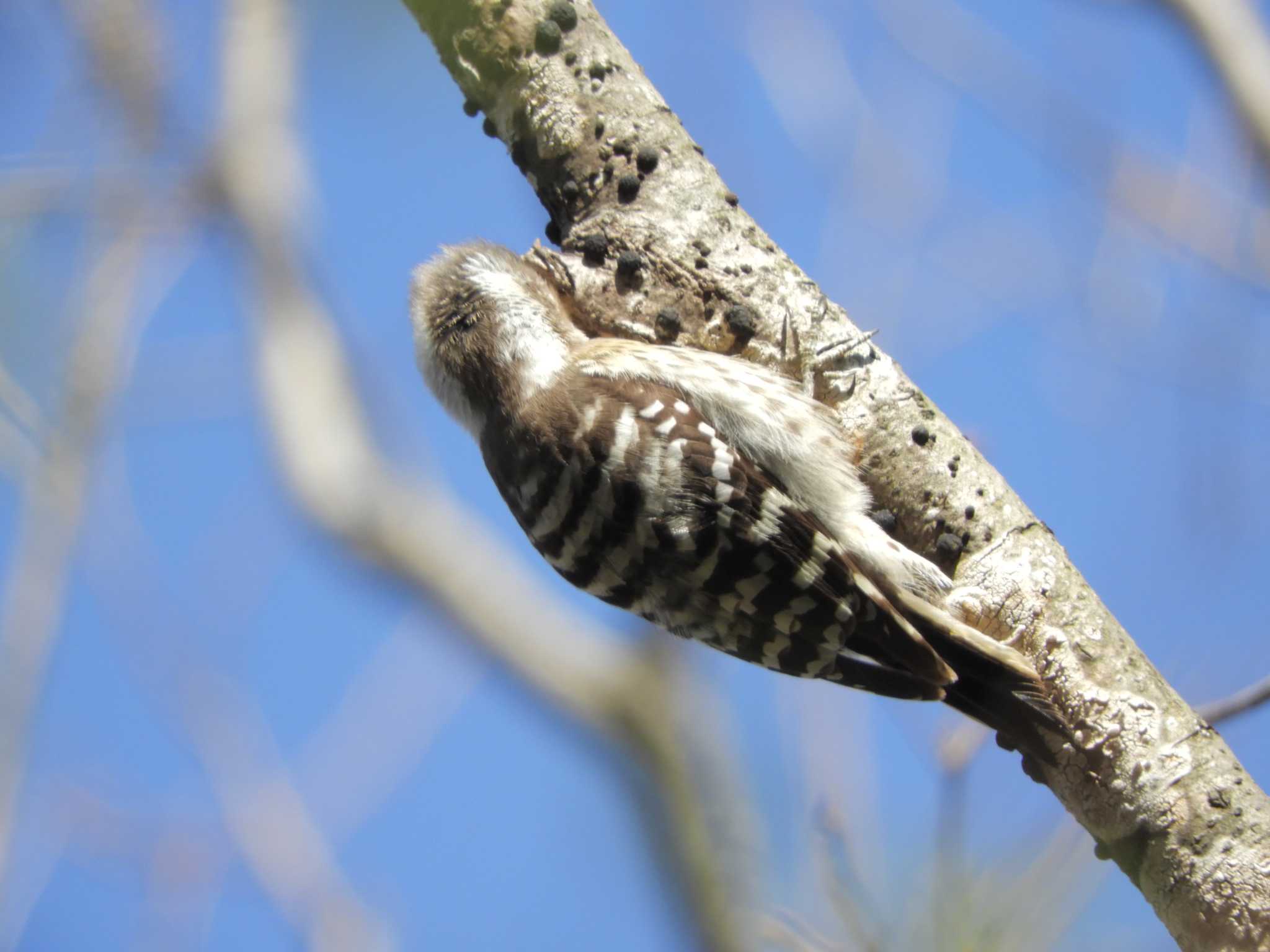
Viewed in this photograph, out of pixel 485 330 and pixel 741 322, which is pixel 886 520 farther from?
pixel 485 330

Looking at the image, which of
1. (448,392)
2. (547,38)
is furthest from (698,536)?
(547,38)

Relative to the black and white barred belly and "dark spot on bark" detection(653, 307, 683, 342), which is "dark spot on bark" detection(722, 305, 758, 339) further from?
the black and white barred belly

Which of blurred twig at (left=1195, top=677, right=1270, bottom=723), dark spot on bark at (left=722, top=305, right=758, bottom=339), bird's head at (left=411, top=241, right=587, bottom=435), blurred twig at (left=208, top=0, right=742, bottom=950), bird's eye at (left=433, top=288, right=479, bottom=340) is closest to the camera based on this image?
blurred twig at (left=1195, top=677, right=1270, bottom=723)

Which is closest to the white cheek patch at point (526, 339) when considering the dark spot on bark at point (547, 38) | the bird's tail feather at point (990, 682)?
the dark spot on bark at point (547, 38)

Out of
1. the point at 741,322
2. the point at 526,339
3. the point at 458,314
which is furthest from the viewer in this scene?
the point at 458,314

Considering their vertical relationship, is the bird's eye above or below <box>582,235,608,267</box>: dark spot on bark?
below

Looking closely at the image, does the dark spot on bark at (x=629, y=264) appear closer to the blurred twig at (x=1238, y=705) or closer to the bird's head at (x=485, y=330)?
the bird's head at (x=485, y=330)

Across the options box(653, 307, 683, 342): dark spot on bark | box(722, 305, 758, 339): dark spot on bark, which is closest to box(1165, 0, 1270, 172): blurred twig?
box(722, 305, 758, 339): dark spot on bark
